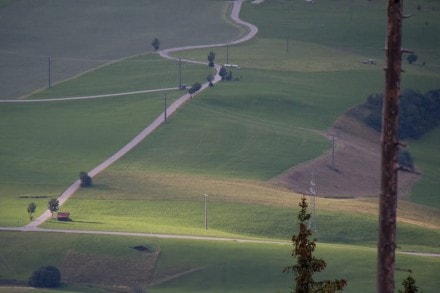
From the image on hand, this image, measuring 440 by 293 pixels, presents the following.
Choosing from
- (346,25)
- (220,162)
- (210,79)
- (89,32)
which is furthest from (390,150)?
(346,25)

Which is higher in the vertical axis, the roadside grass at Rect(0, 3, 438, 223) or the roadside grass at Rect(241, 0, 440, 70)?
the roadside grass at Rect(241, 0, 440, 70)

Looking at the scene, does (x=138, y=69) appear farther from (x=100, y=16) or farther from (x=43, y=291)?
(x=43, y=291)

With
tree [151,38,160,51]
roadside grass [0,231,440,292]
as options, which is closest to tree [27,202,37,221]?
roadside grass [0,231,440,292]

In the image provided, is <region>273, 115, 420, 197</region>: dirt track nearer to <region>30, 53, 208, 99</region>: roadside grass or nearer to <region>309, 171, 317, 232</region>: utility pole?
<region>309, 171, 317, 232</region>: utility pole

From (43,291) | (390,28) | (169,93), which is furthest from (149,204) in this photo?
(390,28)

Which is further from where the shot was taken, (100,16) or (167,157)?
(100,16)

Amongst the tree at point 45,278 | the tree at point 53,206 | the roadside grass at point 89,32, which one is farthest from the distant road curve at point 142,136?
the tree at point 45,278
